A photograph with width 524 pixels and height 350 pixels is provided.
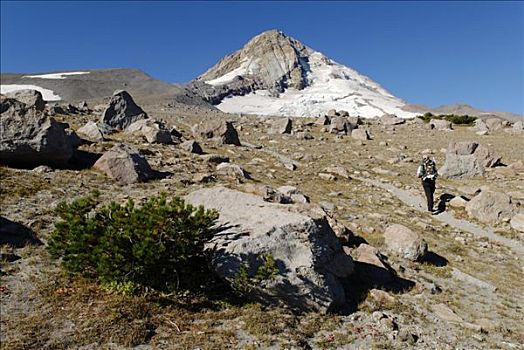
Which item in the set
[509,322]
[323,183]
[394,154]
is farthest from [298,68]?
[509,322]

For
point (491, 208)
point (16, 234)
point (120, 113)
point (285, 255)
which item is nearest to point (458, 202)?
point (491, 208)

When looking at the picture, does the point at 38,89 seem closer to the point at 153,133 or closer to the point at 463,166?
the point at 153,133

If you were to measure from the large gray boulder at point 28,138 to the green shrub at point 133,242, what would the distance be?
336 inches

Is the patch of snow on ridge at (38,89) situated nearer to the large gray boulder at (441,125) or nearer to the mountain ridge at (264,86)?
the mountain ridge at (264,86)

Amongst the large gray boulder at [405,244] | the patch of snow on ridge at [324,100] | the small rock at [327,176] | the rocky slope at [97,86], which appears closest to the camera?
the large gray boulder at [405,244]

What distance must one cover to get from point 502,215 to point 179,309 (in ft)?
51.6

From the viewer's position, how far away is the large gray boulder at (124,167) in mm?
16531

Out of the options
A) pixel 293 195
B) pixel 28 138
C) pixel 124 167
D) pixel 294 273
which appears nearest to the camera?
pixel 294 273

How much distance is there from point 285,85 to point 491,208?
152 m

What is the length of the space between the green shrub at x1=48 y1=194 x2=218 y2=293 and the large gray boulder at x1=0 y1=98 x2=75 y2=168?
8.54 m

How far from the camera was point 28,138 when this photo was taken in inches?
630

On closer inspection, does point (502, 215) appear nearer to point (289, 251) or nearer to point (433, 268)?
point (433, 268)

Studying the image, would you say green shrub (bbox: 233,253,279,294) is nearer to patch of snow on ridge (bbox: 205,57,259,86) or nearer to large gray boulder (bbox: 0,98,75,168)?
large gray boulder (bbox: 0,98,75,168)

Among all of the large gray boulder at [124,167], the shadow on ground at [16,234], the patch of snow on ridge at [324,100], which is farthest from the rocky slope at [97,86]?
the shadow on ground at [16,234]
